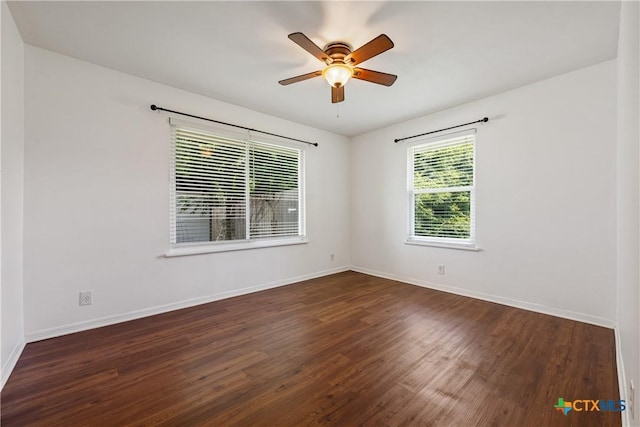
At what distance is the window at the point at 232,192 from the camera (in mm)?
3197

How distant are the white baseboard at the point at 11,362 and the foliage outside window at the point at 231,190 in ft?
4.62

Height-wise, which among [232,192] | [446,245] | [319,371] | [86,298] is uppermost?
[232,192]

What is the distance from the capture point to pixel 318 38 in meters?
2.20

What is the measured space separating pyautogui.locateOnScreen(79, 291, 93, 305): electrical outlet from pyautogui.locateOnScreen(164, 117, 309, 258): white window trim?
2.37 ft

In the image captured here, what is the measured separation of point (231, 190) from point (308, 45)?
221 centimetres

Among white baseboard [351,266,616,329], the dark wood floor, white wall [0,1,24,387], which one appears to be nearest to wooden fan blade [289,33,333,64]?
white wall [0,1,24,387]

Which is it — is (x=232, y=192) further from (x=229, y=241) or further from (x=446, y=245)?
(x=446, y=245)

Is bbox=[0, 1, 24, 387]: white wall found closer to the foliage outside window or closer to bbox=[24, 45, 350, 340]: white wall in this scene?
bbox=[24, 45, 350, 340]: white wall

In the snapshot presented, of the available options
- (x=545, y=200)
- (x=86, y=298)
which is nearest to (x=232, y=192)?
(x=86, y=298)

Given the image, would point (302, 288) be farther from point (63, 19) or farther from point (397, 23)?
point (63, 19)

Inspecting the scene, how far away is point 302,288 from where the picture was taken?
12.9 ft

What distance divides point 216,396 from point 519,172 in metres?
3.70

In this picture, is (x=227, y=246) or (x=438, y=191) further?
(x=438, y=191)

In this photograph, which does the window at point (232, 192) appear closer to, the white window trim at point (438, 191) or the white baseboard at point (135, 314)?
the white baseboard at point (135, 314)
